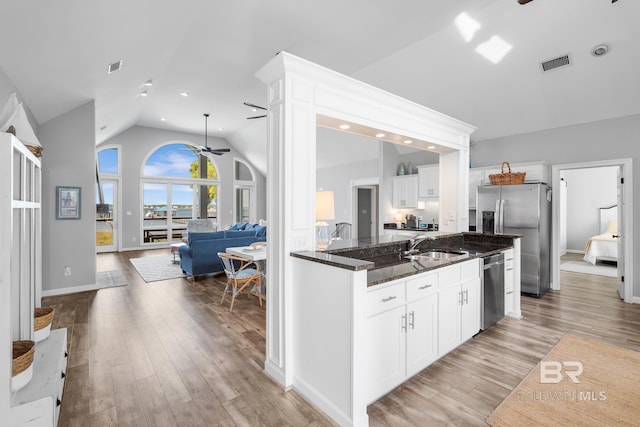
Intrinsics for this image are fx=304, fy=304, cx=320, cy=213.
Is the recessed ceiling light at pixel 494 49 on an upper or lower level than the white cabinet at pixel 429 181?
upper

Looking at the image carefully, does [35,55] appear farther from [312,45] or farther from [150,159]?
[150,159]

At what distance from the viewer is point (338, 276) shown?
1.98 m

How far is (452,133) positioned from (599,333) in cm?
282

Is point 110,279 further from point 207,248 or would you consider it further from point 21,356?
point 21,356

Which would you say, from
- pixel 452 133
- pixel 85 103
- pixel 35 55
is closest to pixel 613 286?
pixel 452 133

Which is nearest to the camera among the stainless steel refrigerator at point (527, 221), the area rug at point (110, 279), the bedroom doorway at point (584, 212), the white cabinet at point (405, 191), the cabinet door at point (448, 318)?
the cabinet door at point (448, 318)

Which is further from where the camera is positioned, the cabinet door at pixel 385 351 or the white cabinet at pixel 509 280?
the white cabinet at pixel 509 280

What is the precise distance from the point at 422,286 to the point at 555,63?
3.93 m

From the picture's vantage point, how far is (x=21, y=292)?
1.89 metres

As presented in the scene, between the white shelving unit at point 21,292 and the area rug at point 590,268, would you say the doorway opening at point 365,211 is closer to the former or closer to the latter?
the area rug at point 590,268

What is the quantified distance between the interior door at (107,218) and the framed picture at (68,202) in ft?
15.2

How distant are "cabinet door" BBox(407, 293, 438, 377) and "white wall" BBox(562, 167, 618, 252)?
807cm

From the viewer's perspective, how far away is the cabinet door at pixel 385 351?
2066 millimetres

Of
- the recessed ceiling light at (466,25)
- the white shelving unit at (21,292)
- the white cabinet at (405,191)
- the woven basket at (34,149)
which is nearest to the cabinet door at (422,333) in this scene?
the white shelving unit at (21,292)
